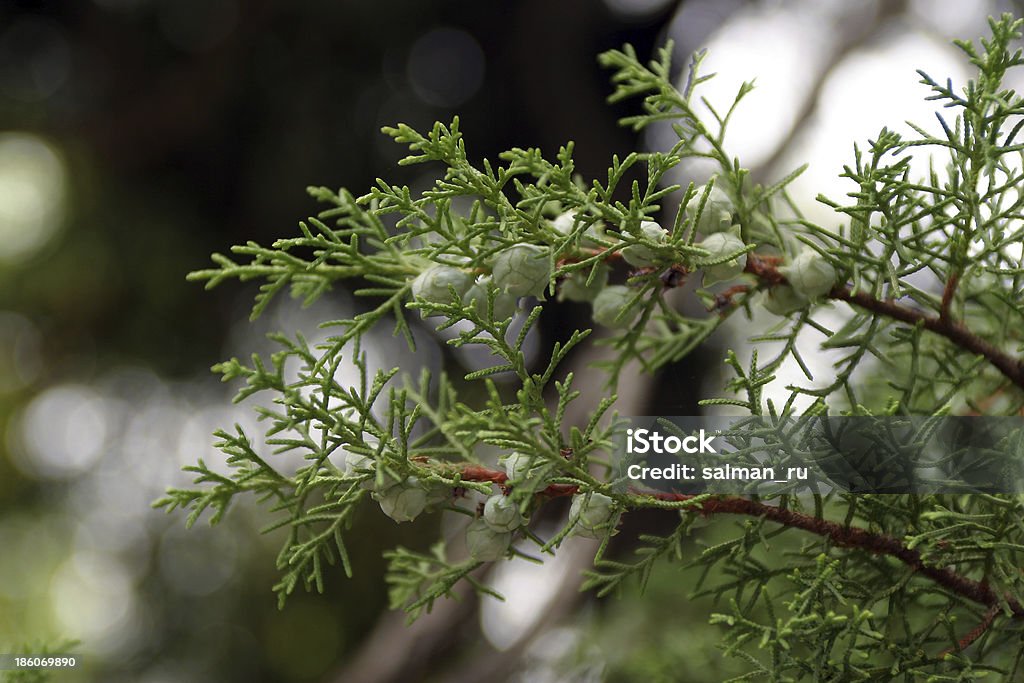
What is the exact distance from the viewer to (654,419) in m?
0.57

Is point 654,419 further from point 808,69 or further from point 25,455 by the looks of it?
point 25,455

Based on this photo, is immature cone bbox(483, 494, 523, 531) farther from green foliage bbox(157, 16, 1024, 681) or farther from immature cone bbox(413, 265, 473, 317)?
immature cone bbox(413, 265, 473, 317)

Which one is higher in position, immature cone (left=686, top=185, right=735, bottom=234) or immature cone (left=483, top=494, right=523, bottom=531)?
immature cone (left=686, top=185, right=735, bottom=234)

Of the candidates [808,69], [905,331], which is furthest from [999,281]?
[808,69]

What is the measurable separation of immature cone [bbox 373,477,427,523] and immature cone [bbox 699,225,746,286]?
23 cm

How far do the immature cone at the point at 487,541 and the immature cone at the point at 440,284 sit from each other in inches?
5.7

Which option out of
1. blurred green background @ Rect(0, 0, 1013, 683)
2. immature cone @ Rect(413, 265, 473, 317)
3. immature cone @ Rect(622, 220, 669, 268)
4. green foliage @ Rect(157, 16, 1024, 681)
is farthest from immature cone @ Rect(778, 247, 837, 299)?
blurred green background @ Rect(0, 0, 1013, 683)

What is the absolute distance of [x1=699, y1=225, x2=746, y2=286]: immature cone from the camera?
0.51 metres

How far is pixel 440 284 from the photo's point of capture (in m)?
0.52

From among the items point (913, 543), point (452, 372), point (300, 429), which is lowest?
point (913, 543)

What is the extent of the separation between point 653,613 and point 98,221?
1412 mm

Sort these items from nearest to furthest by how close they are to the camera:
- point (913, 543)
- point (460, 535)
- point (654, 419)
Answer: point (913, 543) < point (654, 419) < point (460, 535)

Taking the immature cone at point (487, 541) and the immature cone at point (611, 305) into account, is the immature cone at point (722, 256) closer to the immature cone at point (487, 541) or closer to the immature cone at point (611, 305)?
the immature cone at point (611, 305)

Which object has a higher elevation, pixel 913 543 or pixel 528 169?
pixel 528 169
